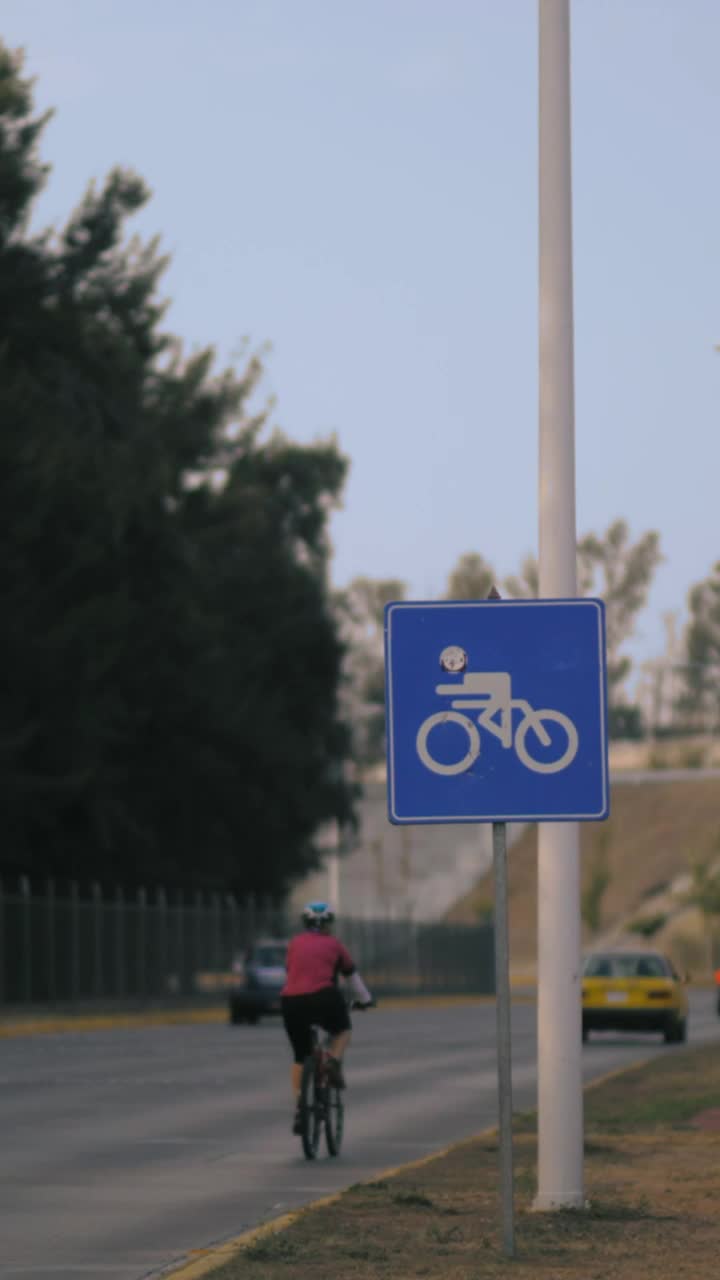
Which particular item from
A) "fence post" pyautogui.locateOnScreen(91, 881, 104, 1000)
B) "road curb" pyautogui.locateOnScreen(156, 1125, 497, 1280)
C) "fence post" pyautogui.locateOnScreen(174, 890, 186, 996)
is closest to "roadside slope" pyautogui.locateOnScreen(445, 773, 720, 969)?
"fence post" pyautogui.locateOnScreen(174, 890, 186, 996)

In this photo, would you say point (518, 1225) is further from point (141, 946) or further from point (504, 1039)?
point (141, 946)

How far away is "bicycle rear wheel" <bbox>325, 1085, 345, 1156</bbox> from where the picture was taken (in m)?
18.3

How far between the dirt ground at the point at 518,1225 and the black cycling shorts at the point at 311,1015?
47.4 inches

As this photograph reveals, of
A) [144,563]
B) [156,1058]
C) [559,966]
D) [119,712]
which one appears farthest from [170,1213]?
[144,563]

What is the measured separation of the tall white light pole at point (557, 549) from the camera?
12.6 metres

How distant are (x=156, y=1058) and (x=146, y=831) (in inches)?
1133

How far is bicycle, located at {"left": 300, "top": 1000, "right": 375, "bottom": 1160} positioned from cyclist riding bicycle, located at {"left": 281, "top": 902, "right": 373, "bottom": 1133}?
5 cm

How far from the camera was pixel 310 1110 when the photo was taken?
1808 cm

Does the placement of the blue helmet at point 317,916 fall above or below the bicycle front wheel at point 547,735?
below

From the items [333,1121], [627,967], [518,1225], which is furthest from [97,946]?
[518,1225]

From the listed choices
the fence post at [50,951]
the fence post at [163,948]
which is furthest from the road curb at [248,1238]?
the fence post at [163,948]

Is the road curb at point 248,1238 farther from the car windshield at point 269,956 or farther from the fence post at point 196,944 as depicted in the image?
the fence post at point 196,944

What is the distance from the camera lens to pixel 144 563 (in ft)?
204

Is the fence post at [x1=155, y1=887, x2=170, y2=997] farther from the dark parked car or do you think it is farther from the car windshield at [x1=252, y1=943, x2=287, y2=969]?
the car windshield at [x1=252, y1=943, x2=287, y2=969]
